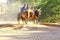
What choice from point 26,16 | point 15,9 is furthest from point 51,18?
point 15,9

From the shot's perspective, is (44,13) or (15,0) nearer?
(44,13)

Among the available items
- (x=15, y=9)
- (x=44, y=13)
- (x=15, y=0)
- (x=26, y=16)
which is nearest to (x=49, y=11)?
(x=44, y=13)

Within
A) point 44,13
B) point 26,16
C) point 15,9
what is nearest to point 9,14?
point 15,9

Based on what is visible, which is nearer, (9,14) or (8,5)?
(9,14)

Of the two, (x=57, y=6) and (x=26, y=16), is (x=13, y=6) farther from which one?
(x=26, y=16)

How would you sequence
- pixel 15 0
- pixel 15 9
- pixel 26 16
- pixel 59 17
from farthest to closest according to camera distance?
pixel 15 0, pixel 15 9, pixel 59 17, pixel 26 16

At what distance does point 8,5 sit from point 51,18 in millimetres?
11190

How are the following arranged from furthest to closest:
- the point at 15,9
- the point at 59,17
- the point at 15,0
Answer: the point at 15,0
the point at 15,9
the point at 59,17

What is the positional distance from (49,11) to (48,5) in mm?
485

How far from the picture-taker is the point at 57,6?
2166 cm

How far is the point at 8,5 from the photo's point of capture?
31.6m

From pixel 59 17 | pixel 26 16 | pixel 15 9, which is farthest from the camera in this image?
pixel 15 9

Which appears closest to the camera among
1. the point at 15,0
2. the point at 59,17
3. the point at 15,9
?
the point at 59,17

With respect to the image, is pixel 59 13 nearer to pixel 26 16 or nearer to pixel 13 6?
pixel 26 16
